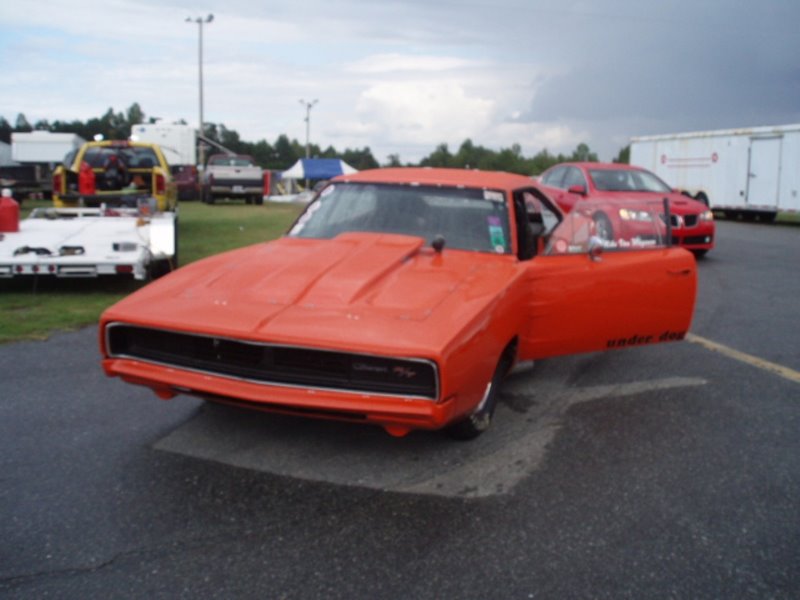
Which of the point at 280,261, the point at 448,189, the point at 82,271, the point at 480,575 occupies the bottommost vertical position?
the point at 480,575

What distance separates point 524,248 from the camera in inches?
183

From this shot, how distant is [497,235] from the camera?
460 centimetres

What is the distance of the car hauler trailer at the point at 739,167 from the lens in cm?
2012

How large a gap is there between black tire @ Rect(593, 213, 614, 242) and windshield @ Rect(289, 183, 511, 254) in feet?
2.47

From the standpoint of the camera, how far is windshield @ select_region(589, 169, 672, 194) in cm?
1182

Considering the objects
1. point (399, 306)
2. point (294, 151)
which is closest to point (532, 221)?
point (399, 306)

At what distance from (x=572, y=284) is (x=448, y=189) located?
98 centimetres

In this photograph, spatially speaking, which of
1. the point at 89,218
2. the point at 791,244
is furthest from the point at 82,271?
the point at 791,244

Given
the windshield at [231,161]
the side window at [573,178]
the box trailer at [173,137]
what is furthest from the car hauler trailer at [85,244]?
the box trailer at [173,137]

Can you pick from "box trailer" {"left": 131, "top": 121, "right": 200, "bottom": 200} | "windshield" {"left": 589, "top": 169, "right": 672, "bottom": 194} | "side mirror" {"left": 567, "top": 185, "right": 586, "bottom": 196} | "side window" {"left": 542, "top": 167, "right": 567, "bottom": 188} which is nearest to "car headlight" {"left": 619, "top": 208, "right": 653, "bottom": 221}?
"side mirror" {"left": 567, "top": 185, "right": 586, "bottom": 196}

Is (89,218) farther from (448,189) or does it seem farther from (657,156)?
(657,156)

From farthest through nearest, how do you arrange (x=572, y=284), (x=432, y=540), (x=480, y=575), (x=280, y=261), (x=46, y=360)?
1. (x=46, y=360)
2. (x=572, y=284)
3. (x=280, y=261)
4. (x=432, y=540)
5. (x=480, y=575)

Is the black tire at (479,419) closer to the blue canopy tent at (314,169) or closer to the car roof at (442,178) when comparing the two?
the car roof at (442,178)

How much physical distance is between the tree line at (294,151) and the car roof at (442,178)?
135 feet
